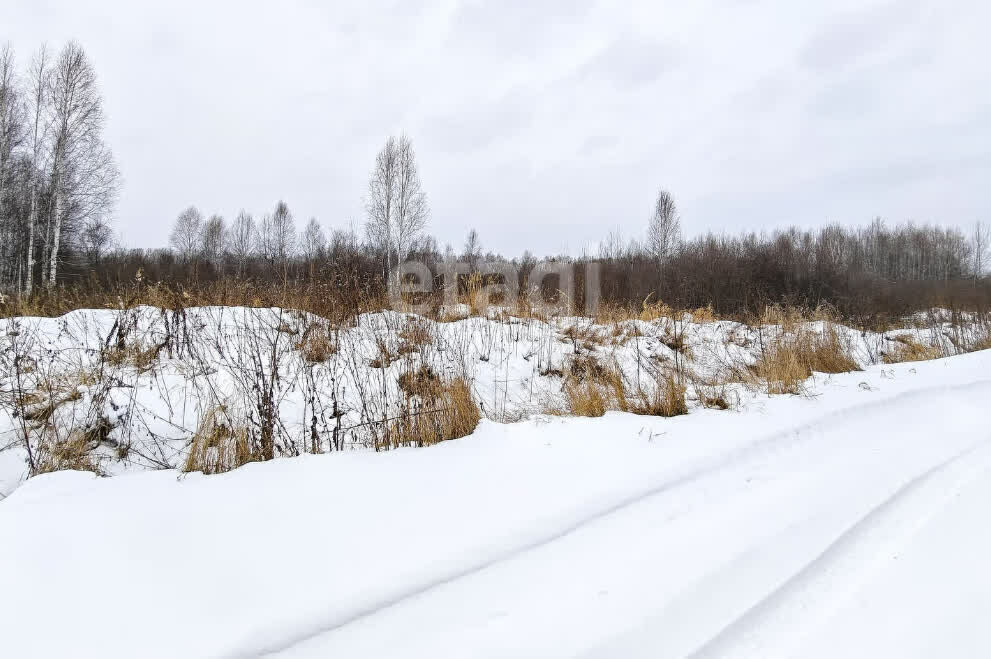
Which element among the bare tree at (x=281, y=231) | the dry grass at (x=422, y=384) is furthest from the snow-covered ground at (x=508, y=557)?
the bare tree at (x=281, y=231)

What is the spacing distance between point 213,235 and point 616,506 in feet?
129

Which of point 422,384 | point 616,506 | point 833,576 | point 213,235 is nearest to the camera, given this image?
point 833,576

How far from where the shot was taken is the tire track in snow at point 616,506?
3.96 ft

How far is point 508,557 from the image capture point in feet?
5.10

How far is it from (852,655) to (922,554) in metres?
0.74

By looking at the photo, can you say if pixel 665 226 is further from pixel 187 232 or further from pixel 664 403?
pixel 187 232

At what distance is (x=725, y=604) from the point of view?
133 centimetres

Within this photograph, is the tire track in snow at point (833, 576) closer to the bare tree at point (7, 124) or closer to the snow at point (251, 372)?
the snow at point (251, 372)

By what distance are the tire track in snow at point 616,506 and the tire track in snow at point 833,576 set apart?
2.01 feet

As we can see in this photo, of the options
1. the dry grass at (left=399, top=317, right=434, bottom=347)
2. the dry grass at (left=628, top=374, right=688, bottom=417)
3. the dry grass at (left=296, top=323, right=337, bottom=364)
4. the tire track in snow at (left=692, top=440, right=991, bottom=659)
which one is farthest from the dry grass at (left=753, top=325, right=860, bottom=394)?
the dry grass at (left=296, top=323, right=337, bottom=364)

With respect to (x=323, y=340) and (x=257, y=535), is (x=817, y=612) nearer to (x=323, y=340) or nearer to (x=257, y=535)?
(x=257, y=535)

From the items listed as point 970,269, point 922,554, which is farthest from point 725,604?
point 970,269

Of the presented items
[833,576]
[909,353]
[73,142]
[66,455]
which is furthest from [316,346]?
[73,142]

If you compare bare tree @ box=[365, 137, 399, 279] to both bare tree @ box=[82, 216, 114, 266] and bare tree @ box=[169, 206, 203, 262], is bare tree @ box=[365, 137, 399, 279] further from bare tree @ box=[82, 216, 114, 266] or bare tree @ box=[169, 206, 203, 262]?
bare tree @ box=[169, 206, 203, 262]
